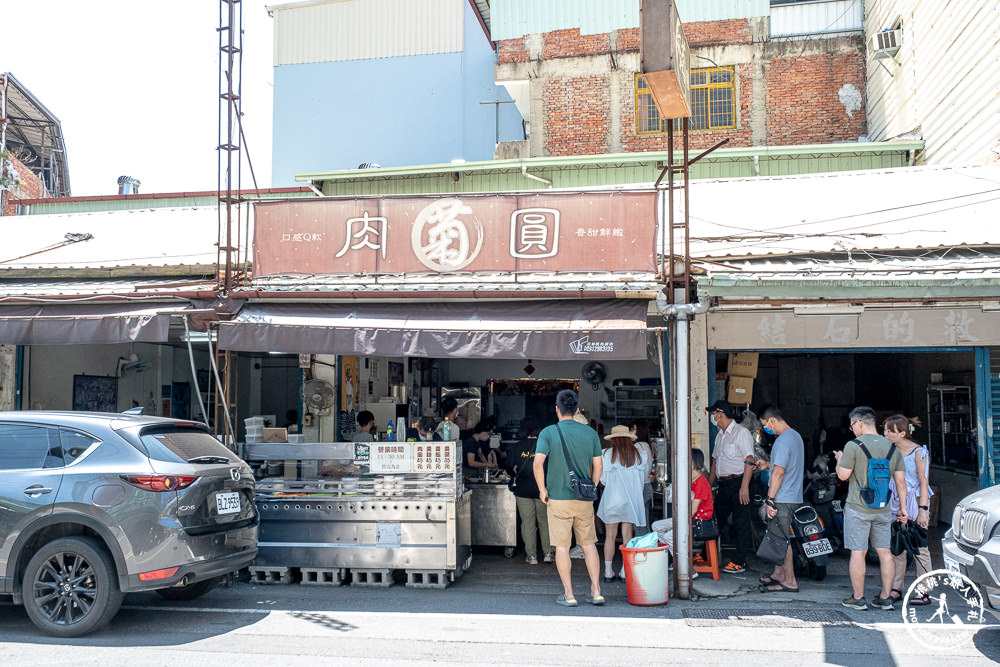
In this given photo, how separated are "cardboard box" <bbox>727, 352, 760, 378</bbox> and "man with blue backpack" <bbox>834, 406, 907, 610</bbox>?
3.89 meters

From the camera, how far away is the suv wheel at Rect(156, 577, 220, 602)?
305 inches

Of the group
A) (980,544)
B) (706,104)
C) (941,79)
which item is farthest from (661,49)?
(706,104)

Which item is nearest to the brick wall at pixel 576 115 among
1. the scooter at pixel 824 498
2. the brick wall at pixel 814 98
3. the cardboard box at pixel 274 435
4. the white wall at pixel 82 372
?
the brick wall at pixel 814 98

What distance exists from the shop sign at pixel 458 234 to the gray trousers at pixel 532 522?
286 centimetres

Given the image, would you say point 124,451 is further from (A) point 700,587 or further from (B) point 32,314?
(A) point 700,587

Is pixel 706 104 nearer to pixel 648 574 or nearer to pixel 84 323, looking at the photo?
pixel 648 574

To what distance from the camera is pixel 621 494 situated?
8680mm

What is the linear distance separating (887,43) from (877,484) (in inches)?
450

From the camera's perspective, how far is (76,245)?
41.3 feet

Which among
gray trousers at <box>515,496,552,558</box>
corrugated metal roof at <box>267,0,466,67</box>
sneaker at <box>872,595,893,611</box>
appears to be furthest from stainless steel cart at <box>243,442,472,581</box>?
corrugated metal roof at <box>267,0,466,67</box>

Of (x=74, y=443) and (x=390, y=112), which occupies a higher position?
(x=390, y=112)

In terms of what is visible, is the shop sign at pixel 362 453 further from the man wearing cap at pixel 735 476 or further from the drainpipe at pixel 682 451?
the man wearing cap at pixel 735 476

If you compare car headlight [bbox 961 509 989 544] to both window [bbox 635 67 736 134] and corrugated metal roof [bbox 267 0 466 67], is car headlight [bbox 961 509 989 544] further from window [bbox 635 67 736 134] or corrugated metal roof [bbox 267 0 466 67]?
corrugated metal roof [bbox 267 0 466 67]

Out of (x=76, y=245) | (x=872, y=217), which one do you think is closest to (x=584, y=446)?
(x=872, y=217)
